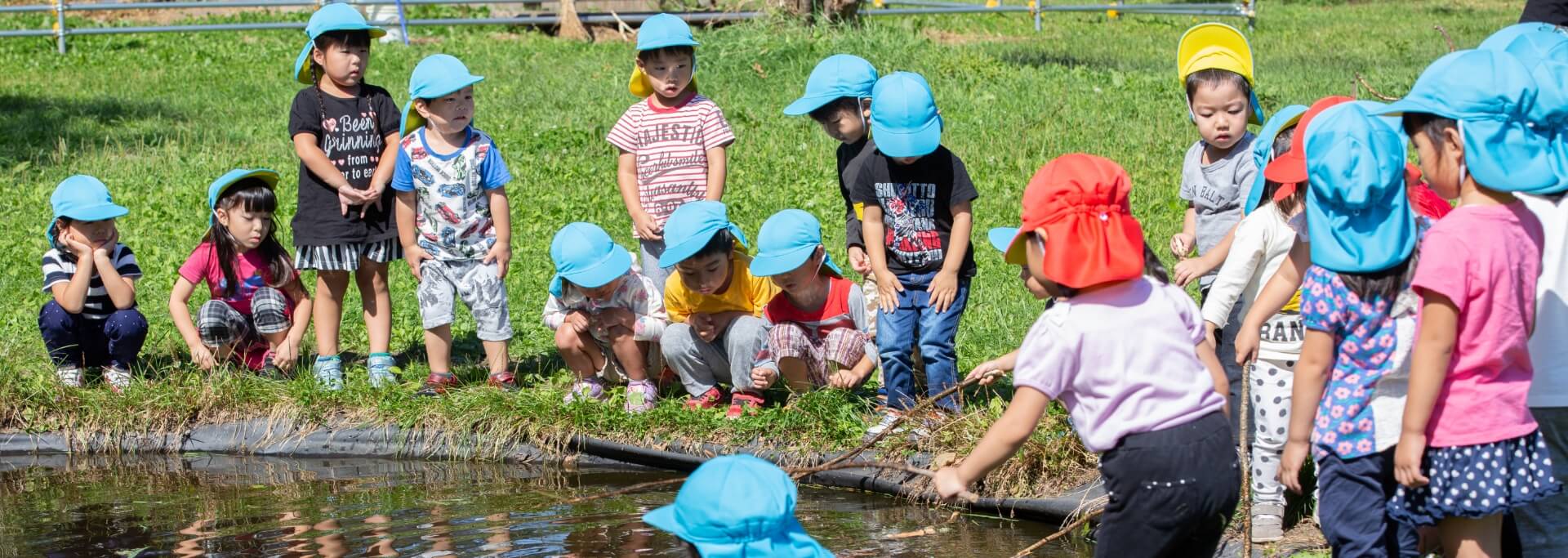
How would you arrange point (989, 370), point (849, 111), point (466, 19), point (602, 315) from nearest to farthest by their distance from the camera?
1. point (989, 370)
2. point (849, 111)
3. point (602, 315)
4. point (466, 19)

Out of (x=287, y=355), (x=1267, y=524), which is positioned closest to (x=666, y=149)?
(x=287, y=355)

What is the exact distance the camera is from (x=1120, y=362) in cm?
324

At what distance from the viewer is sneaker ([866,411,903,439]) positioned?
5.39m

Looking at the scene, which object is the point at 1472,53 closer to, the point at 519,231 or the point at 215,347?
the point at 215,347

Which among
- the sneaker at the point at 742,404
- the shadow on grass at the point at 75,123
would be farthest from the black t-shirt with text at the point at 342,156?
the shadow on grass at the point at 75,123

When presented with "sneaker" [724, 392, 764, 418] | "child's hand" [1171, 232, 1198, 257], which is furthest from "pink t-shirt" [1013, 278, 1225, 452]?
"sneaker" [724, 392, 764, 418]

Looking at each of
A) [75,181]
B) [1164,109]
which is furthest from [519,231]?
[1164,109]

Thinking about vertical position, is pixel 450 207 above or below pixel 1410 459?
above

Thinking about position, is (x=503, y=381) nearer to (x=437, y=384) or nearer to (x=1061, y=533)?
(x=437, y=384)

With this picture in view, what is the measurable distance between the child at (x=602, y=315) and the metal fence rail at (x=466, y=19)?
8.31m

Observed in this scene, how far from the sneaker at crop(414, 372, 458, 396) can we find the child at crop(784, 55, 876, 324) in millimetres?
1756

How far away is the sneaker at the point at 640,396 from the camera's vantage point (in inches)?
231

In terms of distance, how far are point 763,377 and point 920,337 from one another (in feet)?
1.92

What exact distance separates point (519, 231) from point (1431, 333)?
618cm
